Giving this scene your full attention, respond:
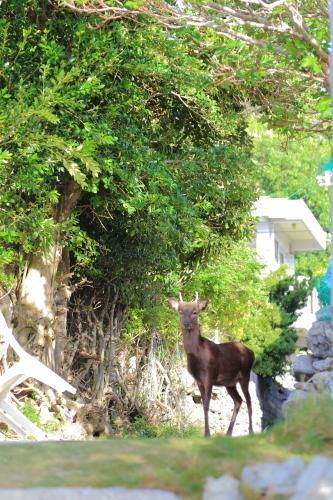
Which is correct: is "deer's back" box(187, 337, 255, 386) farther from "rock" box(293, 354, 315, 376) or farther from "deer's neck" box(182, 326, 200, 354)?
"rock" box(293, 354, 315, 376)

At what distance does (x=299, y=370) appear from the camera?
21.4 m

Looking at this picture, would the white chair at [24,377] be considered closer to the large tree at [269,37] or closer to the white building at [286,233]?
the large tree at [269,37]

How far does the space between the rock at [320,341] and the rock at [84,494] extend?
15.2m

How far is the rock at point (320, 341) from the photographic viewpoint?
Result: 21.3 meters

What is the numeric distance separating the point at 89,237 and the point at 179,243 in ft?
4.75

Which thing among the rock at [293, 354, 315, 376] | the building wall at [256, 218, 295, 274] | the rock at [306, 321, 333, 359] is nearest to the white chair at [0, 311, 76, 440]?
the rock at [293, 354, 315, 376]

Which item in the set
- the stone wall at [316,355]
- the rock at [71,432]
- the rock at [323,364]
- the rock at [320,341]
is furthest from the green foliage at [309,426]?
the rock at [320,341]

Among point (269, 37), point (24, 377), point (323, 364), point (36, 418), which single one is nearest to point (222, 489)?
point (24, 377)

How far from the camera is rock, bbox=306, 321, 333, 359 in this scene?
840 inches

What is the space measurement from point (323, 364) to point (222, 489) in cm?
1481

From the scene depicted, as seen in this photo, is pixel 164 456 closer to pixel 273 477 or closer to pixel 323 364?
pixel 273 477

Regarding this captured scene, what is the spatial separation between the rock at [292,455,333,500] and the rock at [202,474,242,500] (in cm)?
33

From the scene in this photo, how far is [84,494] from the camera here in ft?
20.4

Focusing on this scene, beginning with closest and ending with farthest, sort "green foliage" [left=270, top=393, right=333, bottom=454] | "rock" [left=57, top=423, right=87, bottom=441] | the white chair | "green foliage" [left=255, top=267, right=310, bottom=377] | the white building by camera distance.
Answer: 1. "green foliage" [left=270, top=393, right=333, bottom=454]
2. the white chair
3. "rock" [left=57, top=423, right=87, bottom=441]
4. "green foliage" [left=255, top=267, right=310, bottom=377]
5. the white building
